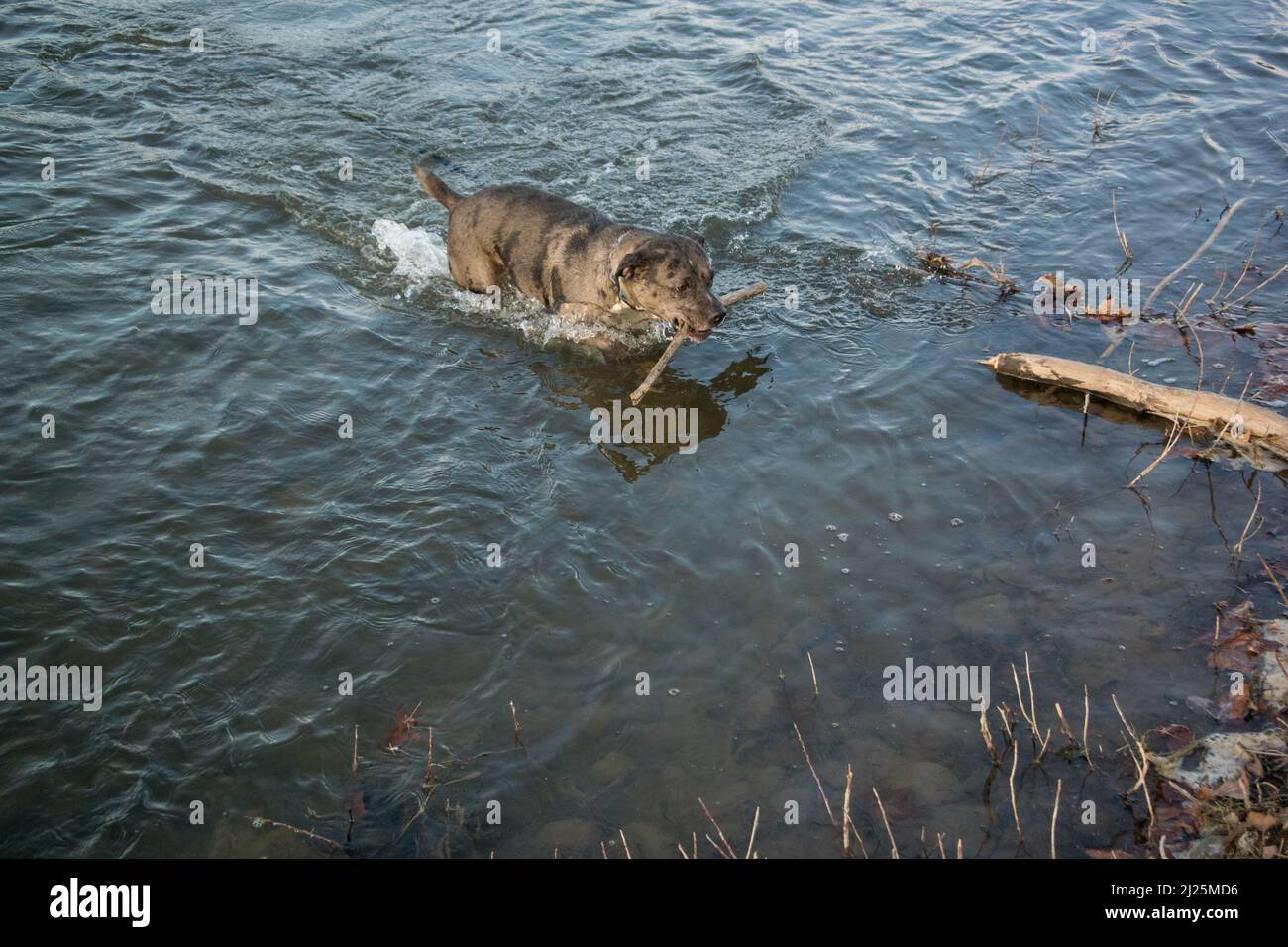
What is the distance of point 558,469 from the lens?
328 inches

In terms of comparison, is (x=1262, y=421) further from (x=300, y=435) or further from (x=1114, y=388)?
(x=300, y=435)

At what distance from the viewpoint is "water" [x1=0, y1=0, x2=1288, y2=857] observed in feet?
19.1

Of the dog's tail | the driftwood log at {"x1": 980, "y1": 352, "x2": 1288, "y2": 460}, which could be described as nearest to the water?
the driftwood log at {"x1": 980, "y1": 352, "x2": 1288, "y2": 460}

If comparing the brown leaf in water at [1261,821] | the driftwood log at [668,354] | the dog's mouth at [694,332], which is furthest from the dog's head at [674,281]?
the brown leaf in water at [1261,821]

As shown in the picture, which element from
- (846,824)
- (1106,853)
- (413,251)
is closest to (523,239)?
(413,251)

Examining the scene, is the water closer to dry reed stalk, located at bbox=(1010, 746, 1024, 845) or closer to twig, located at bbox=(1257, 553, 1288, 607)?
dry reed stalk, located at bbox=(1010, 746, 1024, 845)

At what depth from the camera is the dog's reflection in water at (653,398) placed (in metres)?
8.73

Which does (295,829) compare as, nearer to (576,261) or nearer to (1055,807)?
(1055,807)

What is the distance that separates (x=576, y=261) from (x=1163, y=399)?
5.73 m

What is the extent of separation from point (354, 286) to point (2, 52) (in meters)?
8.72

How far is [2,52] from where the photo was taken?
1460cm

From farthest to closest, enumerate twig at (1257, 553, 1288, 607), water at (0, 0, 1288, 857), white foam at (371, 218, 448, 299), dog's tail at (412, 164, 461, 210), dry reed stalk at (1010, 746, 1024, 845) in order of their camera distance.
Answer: white foam at (371, 218, 448, 299)
dog's tail at (412, 164, 461, 210)
twig at (1257, 553, 1288, 607)
water at (0, 0, 1288, 857)
dry reed stalk at (1010, 746, 1024, 845)

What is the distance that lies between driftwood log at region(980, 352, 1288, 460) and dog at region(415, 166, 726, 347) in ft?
10.0
